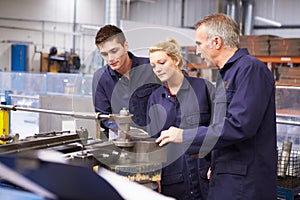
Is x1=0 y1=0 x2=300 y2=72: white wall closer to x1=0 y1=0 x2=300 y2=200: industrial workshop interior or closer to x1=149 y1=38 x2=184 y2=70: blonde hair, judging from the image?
x1=0 y1=0 x2=300 y2=200: industrial workshop interior

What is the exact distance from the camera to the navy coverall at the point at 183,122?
184 centimetres

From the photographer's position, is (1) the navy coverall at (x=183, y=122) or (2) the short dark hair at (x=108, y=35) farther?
(2) the short dark hair at (x=108, y=35)

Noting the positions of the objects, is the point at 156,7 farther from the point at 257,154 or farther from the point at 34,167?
the point at 34,167

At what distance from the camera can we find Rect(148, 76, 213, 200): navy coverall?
Result: 6.02ft

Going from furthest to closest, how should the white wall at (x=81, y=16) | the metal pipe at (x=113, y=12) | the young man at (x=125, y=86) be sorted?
the white wall at (x=81, y=16) → the metal pipe at (x=113, y=12) → the young man at (x=125, y=86)

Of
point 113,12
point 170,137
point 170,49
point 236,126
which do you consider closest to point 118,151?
point 170,137

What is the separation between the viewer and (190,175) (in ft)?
6.11

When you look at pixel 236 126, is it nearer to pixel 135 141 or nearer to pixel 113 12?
pixel 135 141

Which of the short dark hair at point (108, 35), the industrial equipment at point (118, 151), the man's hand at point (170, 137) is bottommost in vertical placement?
the industrial equipment at point (118, 151)

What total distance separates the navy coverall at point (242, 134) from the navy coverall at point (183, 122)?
0.22 m

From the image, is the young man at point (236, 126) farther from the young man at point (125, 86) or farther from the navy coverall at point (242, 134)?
the young man at point (125, 86)

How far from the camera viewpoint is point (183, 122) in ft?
6.16

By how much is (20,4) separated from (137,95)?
10.1m

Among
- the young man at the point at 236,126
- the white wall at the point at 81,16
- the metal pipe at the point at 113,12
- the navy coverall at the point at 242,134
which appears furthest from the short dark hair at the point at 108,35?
the white wall at the point at 81,16
